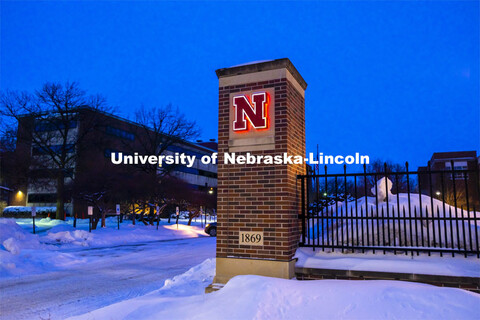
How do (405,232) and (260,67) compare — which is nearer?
(405,232)

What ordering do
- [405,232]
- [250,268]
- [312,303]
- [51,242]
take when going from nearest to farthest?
[312,303] < [405,232] < [250,268] < [51,242]

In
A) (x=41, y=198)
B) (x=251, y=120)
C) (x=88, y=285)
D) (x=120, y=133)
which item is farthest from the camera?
(x=120, y=133)

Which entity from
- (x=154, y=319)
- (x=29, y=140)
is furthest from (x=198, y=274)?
(x=29, y=140)

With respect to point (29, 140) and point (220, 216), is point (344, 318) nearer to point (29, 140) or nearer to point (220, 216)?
point (220, 216)

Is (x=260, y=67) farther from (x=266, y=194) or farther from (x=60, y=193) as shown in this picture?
(x=60, y=193)

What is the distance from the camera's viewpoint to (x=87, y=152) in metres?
38.7

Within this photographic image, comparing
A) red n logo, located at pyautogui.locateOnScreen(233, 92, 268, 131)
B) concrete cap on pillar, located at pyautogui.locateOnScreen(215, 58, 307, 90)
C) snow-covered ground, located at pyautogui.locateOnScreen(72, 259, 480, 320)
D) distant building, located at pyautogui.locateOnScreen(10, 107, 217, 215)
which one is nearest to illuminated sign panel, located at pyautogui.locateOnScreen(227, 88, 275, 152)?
red n logo, located at pyautogui.locateOnScreen(233, 92, 268, 131)

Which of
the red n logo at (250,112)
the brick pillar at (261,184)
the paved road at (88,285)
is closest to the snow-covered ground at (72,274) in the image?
the paved road at (88,285)

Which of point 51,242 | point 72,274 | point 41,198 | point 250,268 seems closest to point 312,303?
point 250,268

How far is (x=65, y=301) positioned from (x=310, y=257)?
564cm

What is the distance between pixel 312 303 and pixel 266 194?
95.0 inches

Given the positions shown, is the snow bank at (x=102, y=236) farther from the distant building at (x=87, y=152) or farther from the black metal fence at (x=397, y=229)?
the black metal fence at (x=397, y=229)

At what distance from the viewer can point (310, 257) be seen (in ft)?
23.8

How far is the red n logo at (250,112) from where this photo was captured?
736 cm
